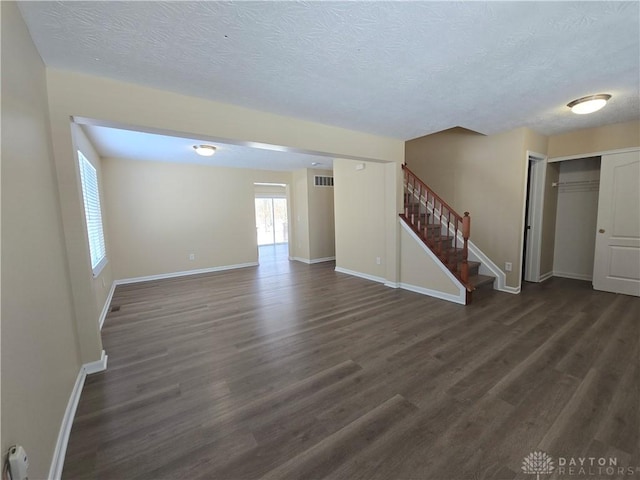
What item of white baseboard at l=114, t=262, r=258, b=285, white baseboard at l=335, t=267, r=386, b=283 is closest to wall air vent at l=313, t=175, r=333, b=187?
white baseboard at l=335, t=267, r=386, b=283

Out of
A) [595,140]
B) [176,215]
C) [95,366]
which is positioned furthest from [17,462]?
[595,140]

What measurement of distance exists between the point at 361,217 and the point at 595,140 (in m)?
3.66

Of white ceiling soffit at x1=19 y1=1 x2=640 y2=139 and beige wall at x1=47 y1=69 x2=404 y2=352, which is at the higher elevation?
white ceiling soffit at x1=19 y1=1 x2=640 y2=139

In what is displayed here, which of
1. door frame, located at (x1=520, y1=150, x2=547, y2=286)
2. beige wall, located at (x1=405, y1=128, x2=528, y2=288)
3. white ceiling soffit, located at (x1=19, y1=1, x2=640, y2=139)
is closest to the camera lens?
white ceiling soffit, located at (x1=19, y1=1, x2=640, y2=139)

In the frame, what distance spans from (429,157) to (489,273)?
2.43 m

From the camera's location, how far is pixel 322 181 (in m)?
6.86

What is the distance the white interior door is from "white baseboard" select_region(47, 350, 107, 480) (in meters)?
6.28

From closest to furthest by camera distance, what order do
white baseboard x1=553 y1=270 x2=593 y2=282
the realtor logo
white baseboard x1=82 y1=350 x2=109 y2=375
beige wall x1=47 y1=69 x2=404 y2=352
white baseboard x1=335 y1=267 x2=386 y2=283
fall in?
1. the realtor logo
2. beige wall x1=47 y1=69 x2=404 y2=352
3. white baseboard x1=82 y1=350 x2=109 y2=375
4. white baseboard x1=553 y1=270 x2=593 y2=282
5. white baseboard x1=335 y1=267 x2=386 y2=283

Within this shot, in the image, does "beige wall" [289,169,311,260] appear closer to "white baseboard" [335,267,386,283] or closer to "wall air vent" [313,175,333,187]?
"wall air vent" [313,175,333,187]

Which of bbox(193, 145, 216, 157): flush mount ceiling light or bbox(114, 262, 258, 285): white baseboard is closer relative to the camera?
bbox(193, 145, 216, 157): flush mount ceiling light

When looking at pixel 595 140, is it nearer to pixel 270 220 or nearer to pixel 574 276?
pixel 574 276

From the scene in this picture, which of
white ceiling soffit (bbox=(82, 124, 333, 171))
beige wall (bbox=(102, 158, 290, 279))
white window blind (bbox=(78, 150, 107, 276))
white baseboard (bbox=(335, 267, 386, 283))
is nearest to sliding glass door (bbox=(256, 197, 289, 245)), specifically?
beige wall (bbox=(102, 158, 290, 279))

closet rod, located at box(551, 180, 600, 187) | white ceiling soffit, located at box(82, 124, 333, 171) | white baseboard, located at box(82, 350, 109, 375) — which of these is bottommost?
white baseboard, located at box(82, 350, 109, 375)

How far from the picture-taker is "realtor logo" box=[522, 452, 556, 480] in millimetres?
1326
